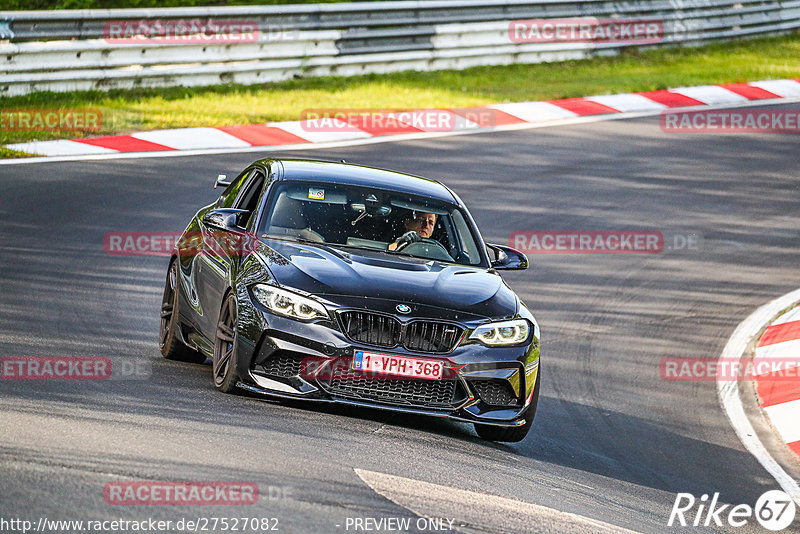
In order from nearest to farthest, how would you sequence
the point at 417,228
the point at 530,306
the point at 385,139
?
the point at 417,228 → the point at 530,306 → the point at 385,139

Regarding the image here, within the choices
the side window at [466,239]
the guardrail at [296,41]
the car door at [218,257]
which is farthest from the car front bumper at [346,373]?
the guardrail at [296,41]

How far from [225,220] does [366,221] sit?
97 cm

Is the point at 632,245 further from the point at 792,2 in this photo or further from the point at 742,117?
the point at 792,2

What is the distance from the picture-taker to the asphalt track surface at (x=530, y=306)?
6254 mm

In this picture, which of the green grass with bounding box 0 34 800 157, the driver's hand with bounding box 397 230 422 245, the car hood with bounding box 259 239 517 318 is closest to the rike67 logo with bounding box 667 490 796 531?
the car hood with bounding box 259 239 517 318

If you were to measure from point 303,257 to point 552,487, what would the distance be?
220 centimetres

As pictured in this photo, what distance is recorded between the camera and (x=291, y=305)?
25.2 ft

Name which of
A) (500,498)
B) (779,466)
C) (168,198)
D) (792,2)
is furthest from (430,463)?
(792,2)

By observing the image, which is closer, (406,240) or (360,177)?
(406,240)

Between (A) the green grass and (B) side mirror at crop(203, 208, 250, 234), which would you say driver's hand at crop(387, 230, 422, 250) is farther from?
(A) the green grass

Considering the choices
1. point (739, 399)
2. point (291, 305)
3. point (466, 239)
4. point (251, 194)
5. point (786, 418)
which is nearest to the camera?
point (291, 305)

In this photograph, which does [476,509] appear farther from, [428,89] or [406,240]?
[428,89]

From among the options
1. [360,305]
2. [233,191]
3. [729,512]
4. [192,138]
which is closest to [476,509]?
[360,305]

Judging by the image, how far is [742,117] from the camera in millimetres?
21688
